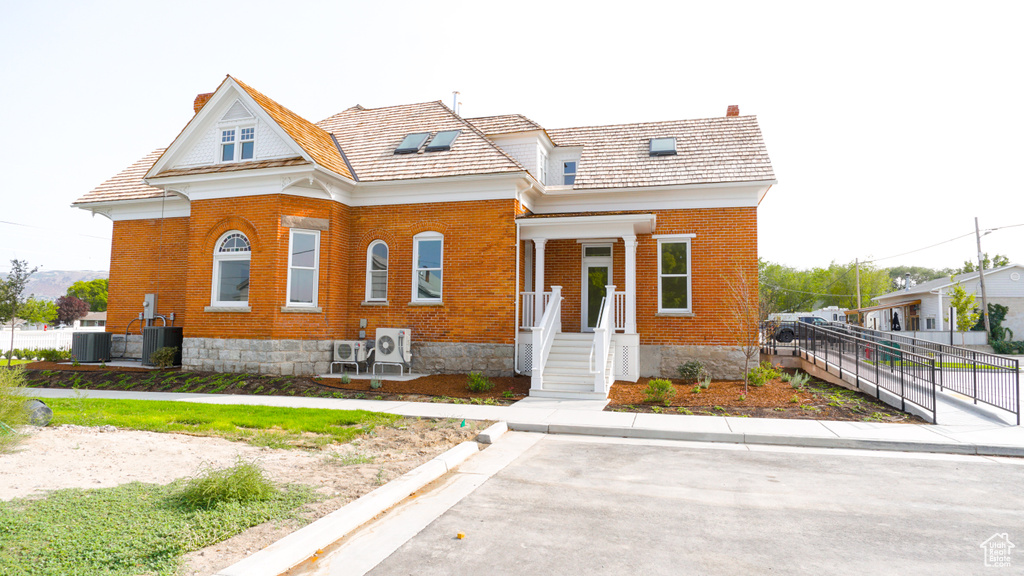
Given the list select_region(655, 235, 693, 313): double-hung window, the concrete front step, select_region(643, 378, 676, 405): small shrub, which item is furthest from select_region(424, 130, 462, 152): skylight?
select_region(643, 378, 676, 405): small shrub

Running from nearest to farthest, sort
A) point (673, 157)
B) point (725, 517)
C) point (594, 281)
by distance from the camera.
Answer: point (725, 517)
point (673, 157)
point (594, 281)

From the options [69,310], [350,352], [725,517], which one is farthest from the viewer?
[69,310]

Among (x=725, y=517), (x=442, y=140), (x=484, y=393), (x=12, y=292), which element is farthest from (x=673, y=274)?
(x=12, y=292)

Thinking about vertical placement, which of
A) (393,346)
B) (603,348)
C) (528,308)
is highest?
(528,308)

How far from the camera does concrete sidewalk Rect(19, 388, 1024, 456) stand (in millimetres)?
8361

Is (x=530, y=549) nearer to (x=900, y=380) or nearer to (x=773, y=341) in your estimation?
(x=900, y=380)

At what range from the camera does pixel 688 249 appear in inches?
627

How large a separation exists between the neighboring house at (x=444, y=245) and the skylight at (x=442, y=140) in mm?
63

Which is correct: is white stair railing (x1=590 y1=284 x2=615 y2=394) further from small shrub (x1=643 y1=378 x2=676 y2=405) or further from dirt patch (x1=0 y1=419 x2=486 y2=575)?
dirt patch (x1=0 y1=419 x2=486 y2=575)

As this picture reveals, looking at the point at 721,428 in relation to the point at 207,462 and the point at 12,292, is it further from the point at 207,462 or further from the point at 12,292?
the point at 12,292

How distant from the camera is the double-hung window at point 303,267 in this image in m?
14.7

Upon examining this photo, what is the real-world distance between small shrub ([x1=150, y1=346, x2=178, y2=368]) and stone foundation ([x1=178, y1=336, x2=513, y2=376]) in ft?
1.21

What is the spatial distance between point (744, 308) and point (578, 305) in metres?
4.76

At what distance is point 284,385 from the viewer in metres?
13.1
